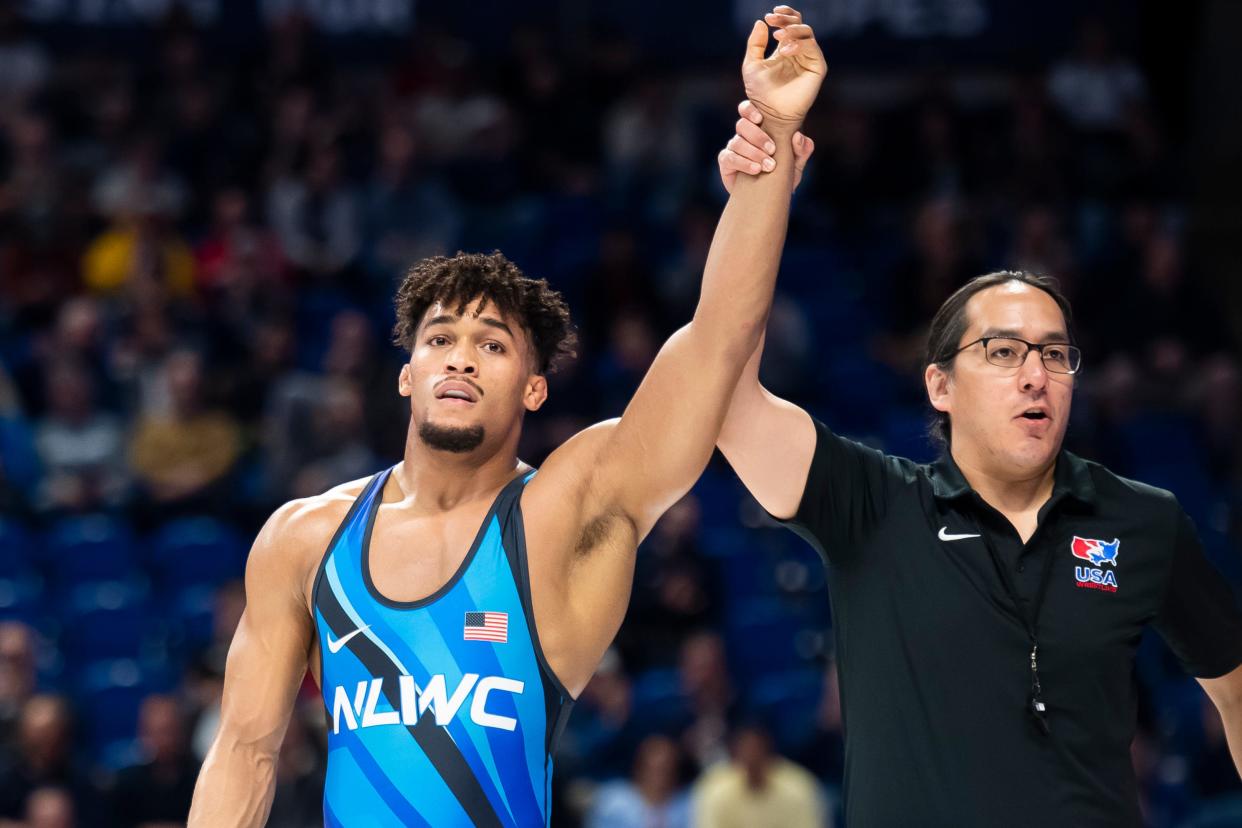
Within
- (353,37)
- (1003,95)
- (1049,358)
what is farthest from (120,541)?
(1003,95)

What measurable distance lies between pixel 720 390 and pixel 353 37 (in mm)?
9450

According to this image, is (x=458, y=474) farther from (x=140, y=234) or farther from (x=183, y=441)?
(x=140, y=234)

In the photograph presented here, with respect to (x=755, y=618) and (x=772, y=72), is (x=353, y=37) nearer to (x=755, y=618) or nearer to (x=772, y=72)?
(x=755, y=618)

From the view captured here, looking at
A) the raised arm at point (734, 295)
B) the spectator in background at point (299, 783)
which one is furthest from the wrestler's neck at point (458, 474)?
the spectator in background at point (299, 783)

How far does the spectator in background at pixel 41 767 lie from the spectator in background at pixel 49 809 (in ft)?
0.27

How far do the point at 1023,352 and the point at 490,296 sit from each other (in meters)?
1.22

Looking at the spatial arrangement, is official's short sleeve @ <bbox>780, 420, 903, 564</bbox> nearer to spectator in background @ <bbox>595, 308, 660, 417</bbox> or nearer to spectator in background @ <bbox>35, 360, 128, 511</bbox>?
spectator in background @ <bbox>595, 308, 660, 417</bbox>

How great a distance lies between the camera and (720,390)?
3.71 m

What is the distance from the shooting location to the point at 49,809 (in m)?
7.65

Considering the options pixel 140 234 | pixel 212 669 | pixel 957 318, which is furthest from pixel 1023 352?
pixel 140 234

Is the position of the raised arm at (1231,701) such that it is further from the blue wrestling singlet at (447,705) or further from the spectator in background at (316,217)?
the spectator in background at (316,217)

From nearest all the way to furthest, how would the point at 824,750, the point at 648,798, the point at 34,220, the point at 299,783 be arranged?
the point at 299,783, the point at 648,798, the point at 824,750, the point at 34,220

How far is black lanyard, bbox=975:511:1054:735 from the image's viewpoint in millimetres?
3607

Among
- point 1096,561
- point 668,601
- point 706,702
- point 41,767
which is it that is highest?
point 1096,561
